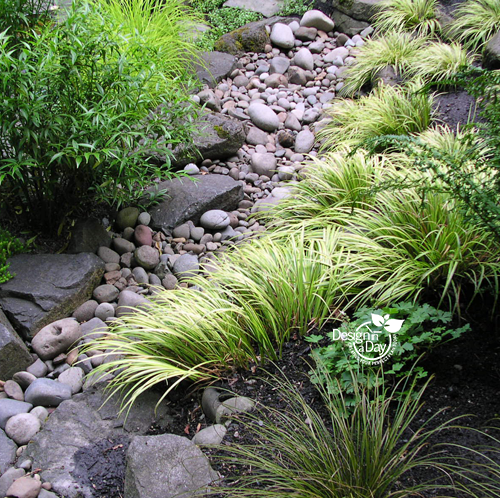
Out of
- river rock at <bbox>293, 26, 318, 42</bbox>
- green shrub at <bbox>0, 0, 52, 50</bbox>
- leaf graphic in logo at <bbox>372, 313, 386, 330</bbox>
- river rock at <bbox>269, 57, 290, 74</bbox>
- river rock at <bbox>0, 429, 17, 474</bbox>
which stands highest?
green shrub at <bbox>0, 0, 52, 50</bbox>

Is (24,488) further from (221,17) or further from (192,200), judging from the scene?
(221,17)

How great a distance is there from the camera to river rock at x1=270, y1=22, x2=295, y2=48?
20.6 ft

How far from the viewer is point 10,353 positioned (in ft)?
8.88

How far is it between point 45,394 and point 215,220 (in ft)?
6.16

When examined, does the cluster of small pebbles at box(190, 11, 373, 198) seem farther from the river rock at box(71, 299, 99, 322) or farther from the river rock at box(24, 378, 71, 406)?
the river rock at box(24, 378, 71, 406)

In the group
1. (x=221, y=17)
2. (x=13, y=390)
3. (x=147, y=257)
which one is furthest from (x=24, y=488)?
(x=221, y=17)

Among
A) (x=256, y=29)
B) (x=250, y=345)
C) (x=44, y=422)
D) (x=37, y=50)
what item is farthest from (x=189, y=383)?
(x=256, y=29)

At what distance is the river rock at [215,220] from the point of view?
398cm

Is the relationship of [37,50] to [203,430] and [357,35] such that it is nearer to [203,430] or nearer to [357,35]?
[203,430]

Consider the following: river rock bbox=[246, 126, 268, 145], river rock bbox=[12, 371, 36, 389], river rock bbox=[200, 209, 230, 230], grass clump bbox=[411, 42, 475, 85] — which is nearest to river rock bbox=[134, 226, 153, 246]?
river rock bbox=[200, 209, 230, 230]

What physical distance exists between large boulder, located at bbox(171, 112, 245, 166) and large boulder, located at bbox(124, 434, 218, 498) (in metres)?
2.78

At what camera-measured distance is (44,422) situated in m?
2.43

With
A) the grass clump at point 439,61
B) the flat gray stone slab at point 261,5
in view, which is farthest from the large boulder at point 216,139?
the flat gray stone slab at point 261,5

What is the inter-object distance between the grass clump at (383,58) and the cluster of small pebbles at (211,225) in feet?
1.15
